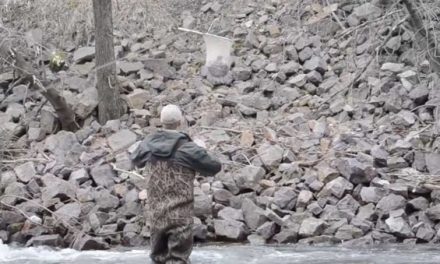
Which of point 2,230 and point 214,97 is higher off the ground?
point 214,97

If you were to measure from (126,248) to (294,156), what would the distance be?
3028 millimetres

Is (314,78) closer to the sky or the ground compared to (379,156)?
closer to the sky

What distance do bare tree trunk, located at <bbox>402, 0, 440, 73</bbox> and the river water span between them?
142 inches

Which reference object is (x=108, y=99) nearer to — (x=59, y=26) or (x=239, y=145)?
(x=239, y=145)

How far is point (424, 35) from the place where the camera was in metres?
11.8

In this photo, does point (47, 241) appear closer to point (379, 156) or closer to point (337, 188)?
point (337, 188)

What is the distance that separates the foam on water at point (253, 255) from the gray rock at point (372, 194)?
94 centimetres

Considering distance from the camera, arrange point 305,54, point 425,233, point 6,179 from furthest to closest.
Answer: point 305,54
point 6,179
point 425,233

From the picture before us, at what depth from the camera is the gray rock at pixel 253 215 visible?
32.2ft

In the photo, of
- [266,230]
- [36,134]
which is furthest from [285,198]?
[36,134]

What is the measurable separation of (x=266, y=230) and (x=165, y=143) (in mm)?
3452

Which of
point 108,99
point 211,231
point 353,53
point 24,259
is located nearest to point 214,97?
point 108,99

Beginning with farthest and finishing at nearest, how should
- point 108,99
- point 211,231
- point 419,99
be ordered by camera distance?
point 108,99, point 419,99, point 211,231

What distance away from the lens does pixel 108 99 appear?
1345cm
